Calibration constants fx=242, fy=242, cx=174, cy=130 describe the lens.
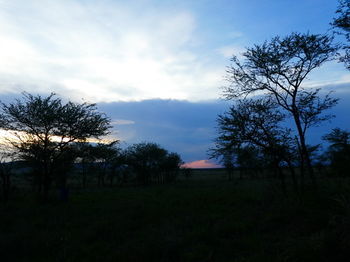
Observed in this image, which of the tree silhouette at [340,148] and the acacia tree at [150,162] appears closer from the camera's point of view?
the tree silhouette at [340,148]

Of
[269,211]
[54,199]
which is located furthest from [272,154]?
[54,199]

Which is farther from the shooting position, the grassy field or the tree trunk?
the tree trunk

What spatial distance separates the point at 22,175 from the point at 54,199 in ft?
37.1

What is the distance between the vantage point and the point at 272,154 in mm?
13945

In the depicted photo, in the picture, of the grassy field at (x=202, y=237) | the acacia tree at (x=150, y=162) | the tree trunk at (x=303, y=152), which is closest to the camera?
the grassy field at (x=202, y=237)

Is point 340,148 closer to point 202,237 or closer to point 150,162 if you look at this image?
point 202,237

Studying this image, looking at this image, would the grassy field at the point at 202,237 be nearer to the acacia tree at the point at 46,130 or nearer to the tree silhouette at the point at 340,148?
the acacia tree at the point at 46,130

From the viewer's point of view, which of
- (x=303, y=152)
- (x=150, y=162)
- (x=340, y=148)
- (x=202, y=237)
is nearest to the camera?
(x=202, y=237)

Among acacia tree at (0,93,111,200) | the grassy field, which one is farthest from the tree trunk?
acacia tree at (0,93,111,200)

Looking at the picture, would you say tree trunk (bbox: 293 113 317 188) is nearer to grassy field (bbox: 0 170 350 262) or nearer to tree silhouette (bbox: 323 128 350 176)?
grassy field (bbox: 0 170 350 262)

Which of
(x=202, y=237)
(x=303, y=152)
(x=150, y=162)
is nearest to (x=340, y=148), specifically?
(x=303, y=152)

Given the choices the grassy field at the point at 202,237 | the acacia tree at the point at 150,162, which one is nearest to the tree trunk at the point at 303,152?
the grassy field at the point at 202,237

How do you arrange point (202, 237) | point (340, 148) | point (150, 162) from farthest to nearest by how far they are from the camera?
point (150, 162), point (340, 148), point (202, 237)

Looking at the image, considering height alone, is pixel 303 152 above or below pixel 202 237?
above
